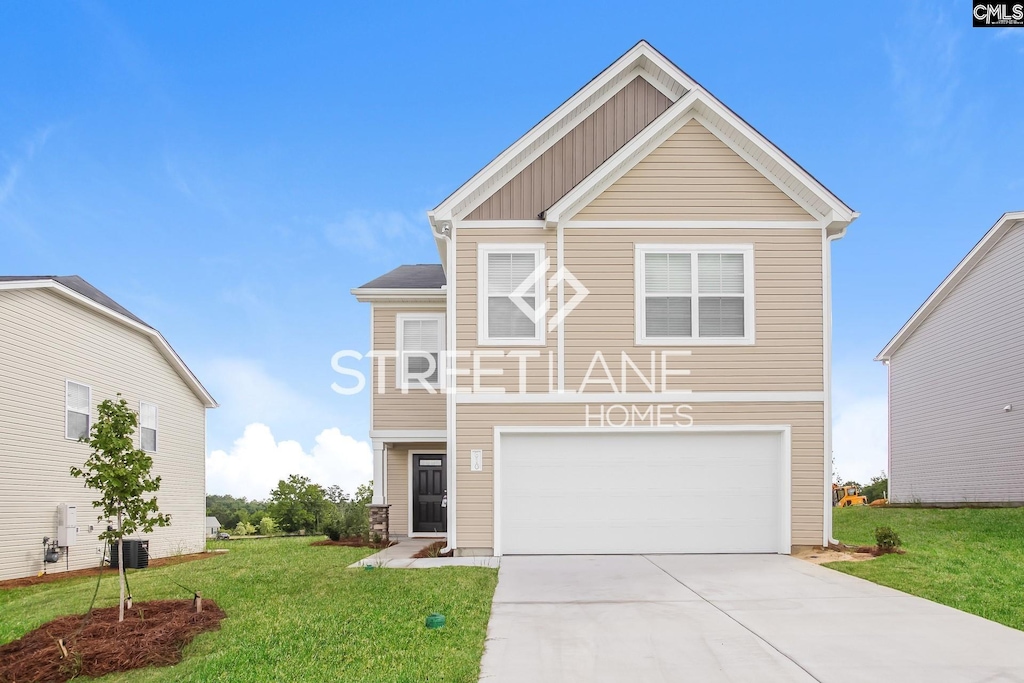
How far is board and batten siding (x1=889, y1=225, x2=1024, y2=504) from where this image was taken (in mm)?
21141

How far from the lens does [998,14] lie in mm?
14391

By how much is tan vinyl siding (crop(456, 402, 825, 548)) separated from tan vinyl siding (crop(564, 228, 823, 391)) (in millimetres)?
369

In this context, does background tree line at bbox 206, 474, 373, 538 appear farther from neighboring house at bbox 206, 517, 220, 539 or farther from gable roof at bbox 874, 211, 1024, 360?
gable roof at bbox 874, 211, 1024, 360

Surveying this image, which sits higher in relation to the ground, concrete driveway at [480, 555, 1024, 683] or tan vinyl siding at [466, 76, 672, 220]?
tan vinyl siding at [466, 76, 672, 220]

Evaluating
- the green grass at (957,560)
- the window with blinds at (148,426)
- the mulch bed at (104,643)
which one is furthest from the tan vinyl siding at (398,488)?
the mulch bed at (104,643)

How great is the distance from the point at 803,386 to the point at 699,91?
5.21 m

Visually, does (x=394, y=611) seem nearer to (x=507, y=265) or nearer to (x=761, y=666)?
(x=761, y=666)

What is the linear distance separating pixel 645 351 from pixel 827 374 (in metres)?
3.07

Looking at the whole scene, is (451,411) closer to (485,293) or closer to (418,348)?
(485,293)

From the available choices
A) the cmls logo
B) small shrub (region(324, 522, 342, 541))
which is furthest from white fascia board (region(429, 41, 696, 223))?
small shrub (region(324, 522, 342, 541))

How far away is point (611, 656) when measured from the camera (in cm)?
706

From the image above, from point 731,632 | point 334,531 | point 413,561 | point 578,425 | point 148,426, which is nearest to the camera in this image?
point 731,632

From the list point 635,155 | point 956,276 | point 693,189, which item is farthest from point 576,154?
point 956,276

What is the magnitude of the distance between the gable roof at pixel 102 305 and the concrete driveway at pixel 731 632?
10.1 meters
